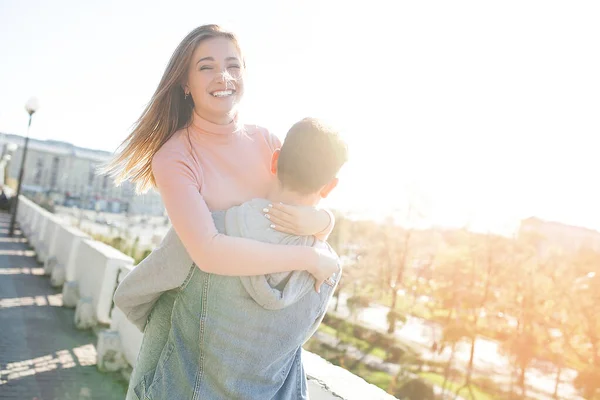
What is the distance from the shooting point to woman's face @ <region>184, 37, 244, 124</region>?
1.60 metres

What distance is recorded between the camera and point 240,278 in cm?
140

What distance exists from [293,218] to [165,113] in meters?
0.58

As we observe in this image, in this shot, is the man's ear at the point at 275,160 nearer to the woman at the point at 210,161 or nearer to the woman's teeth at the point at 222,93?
the woman at the point at 210,161

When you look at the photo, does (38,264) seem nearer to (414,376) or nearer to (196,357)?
(414,376)

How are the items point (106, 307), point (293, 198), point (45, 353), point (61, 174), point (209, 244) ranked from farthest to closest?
point (61, 174)
point (106, 307)
point (45, 353)
point (293, 198)
point (209, 244)

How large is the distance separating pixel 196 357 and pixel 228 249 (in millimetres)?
352

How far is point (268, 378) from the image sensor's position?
1443 millimetres

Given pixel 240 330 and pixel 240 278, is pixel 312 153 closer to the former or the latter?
pixel 240 278

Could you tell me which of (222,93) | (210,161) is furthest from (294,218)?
(222,93)

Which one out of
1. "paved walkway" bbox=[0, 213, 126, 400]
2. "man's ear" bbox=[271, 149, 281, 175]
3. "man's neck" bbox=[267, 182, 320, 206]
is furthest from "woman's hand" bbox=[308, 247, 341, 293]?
"paved walkway" bbox=[0, 213, 126, 400]

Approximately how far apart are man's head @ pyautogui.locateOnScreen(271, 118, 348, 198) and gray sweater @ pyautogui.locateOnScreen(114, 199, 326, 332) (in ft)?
0.40

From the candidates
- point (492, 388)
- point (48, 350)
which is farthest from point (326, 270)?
point (48, 350)

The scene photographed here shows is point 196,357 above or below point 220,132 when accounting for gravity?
below

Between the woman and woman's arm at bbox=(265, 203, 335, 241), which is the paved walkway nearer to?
the woman
